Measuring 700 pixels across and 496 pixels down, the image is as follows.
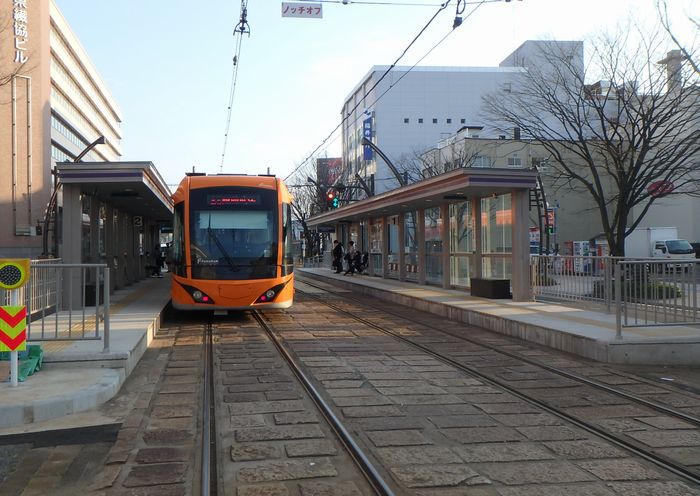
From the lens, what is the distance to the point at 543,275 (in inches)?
603

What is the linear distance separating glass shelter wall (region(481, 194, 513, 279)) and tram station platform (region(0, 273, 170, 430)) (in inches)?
367

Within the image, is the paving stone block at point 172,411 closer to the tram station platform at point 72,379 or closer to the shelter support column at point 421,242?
the tram station platform at point 72,379

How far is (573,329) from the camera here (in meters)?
10.9

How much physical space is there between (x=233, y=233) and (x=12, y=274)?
7084 mm

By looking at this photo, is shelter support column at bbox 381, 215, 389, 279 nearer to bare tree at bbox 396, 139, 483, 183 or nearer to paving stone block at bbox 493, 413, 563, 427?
bare tree at bbox 396, 139, 483, 183

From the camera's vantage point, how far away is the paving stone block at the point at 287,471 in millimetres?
4771

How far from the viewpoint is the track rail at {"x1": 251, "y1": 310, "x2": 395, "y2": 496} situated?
461 cm

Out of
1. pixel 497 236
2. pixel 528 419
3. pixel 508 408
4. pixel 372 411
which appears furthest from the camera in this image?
pixel 497 236

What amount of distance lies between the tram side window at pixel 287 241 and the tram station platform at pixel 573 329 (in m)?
4.06

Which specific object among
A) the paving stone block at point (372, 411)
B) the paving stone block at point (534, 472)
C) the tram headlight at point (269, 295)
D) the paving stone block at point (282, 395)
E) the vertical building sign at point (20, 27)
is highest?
the vertical building sign at point (20, 27)

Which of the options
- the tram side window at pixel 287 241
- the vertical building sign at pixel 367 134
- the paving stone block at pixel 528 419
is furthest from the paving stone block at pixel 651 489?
the vertical building sign at pixel 367 134

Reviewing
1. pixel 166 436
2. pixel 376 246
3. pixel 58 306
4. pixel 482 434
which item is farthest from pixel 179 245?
pixel 376 246

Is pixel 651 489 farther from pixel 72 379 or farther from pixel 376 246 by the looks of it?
pixel 376 246

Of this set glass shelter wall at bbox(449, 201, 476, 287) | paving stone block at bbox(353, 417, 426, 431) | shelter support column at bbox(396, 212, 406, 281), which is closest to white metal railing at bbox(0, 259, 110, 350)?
paving stone block at bbox(353, 417, 426, 431)
